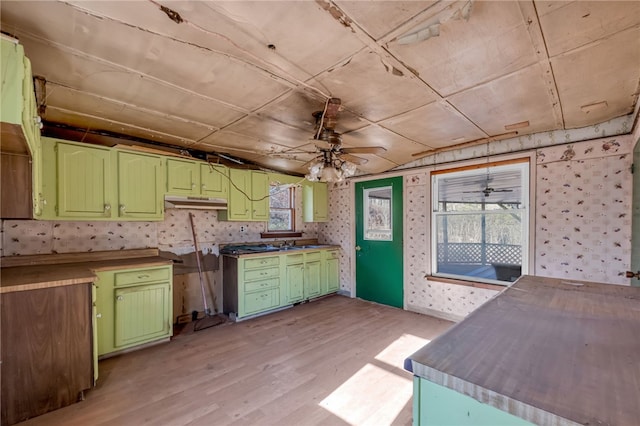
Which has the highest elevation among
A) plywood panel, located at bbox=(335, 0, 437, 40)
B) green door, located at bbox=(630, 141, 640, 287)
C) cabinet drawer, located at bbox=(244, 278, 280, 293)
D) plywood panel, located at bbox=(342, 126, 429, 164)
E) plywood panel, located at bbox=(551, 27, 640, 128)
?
plywood panel, located at bbox=(335, 0, 437, 40)

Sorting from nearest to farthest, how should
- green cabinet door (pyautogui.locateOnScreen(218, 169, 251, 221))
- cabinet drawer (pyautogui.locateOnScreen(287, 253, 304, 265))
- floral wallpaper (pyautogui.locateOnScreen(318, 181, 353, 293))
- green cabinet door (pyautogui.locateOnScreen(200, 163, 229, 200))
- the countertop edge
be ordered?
the countertop edge < green cabinet door (pyautogui.locateOnScreen(200, 163, 229, 200)) < green cabinet door (pyautogui.locateOnScreen(218, 169, 251, 221)) < cabinet drawer (pyautogui.locateOnScreen(287, 253, 304, 265)) < floral wallpaper (pyautogui.locateOnScreen(318, 181, 353, 293))

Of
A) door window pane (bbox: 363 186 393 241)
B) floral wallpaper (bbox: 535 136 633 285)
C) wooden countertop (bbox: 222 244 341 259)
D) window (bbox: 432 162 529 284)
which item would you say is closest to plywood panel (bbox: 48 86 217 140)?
wooden countertop (bbox: 222 244 341 259)

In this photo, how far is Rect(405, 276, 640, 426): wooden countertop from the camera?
62 centimetres

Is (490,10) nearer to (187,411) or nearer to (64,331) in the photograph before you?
(187,411)

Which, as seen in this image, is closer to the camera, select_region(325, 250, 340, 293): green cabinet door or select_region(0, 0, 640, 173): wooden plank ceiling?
select_region(0, 0, 640, 173): wooden plank ceiling

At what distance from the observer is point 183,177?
135 inches

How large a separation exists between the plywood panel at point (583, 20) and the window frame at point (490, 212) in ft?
6.21

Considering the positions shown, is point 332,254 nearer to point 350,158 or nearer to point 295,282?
point 295,282

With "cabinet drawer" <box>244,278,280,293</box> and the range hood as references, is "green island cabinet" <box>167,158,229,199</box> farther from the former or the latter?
"cabinet drawer" <box>244,278,280,293</box>

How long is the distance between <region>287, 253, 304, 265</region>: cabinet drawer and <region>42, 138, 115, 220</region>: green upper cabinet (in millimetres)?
2280

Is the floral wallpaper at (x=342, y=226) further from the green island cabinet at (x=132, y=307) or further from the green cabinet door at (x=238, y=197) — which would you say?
the green island cabinet at (x=132, y=307)

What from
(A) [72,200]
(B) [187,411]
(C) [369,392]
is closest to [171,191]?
(A) [72,200]

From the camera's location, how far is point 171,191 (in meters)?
3.33

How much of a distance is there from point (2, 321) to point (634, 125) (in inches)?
199
